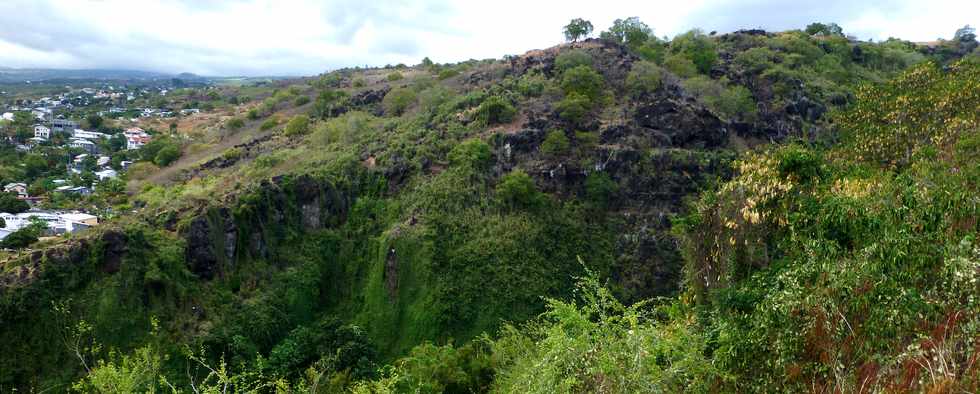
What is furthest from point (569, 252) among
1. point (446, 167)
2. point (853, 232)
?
point (853, 232)

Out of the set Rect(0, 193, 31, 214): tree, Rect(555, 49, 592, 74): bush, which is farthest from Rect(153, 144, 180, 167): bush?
Rect(555, 49, 592, 74): bush

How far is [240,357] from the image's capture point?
21.3 m

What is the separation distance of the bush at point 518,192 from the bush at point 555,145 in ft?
7.31

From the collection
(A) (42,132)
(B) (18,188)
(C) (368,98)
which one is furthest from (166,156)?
(A) (42,132)

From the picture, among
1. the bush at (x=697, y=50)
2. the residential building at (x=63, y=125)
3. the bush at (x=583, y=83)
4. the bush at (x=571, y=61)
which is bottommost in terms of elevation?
the residential building at (x=63, y=125)

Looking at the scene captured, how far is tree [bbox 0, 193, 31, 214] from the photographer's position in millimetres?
28859

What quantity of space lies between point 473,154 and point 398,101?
47.8 feet

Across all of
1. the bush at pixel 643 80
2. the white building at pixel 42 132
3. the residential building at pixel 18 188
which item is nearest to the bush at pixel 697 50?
the bush at pixel 643 80

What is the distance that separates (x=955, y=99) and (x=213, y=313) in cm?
2873

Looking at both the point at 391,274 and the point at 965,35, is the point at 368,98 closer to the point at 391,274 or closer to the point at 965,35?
the point at 391,274

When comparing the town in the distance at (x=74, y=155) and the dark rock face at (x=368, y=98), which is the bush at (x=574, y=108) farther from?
the town in the distance at (x=74, y=155)

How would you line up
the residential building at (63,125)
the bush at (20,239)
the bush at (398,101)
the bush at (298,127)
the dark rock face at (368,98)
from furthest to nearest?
the residential building at (63,125) < the dark rock face at (368,98) < the bush at (398,101) < the bush at (298,127) < the bush at (20,239)

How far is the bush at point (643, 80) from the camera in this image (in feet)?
117

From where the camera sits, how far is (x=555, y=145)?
3022 centimetres
